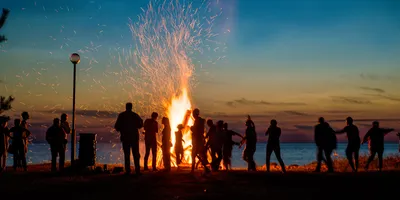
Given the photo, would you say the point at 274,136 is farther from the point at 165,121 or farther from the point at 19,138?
the point at 19,138

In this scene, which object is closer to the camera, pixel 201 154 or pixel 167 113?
pixel 201 154

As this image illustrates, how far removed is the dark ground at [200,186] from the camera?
1206 centimetres

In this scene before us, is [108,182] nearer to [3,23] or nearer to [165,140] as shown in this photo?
[165,140]

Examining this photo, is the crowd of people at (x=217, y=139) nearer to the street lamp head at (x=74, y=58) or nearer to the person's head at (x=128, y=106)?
the person's head at (x=128, y=106)

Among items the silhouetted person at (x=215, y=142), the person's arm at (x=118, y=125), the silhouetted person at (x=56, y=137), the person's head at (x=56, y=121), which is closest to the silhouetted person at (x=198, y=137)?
the silhouetted person at (x=215, y=142)

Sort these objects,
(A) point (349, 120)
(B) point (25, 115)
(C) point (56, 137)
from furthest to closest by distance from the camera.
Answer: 1. (B) point (25, 115)
2. (A) point (349, 120)
3. (C) point (56, 137)

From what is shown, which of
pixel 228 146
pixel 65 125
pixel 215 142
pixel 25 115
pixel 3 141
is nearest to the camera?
pixel 215 142

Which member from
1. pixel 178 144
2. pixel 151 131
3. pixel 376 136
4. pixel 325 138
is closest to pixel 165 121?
pixel 151 131

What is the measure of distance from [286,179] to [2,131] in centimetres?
974

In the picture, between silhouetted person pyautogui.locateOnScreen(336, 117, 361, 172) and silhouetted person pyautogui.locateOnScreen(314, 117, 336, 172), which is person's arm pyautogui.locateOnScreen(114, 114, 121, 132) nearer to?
silhouetted person pyautogui.locateOnScreen(314, 117, 336, 172)

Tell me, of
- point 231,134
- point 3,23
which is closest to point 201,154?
point 231,134

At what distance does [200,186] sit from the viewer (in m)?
13.8

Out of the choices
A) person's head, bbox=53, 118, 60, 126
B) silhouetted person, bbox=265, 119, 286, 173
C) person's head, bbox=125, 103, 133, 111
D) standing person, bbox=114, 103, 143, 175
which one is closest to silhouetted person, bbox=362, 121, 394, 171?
silhouetted person, bbox=265, 119, 286, 173

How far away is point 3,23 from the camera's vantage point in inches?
1079
